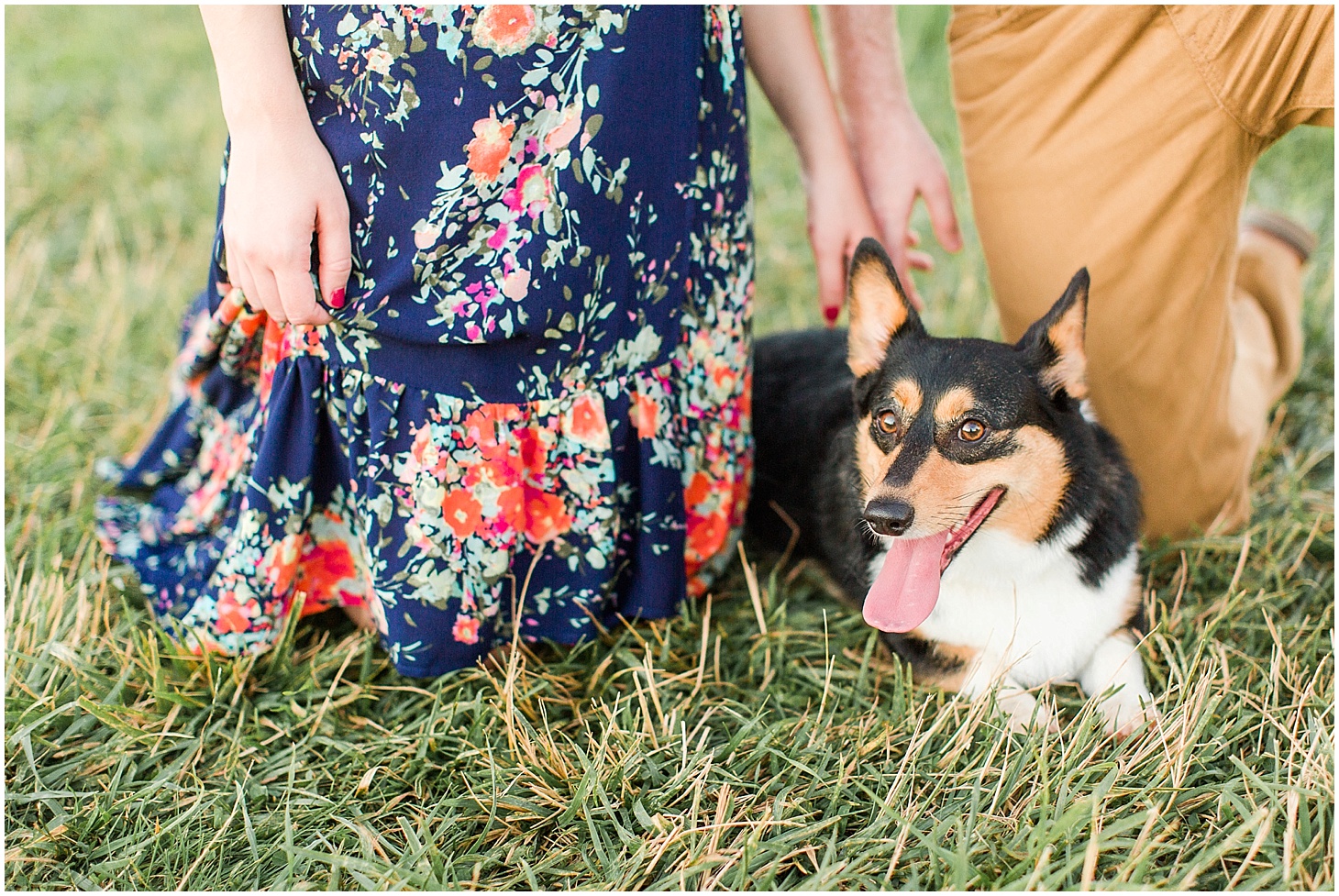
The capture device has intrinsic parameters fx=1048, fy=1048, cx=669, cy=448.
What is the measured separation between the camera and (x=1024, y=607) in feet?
6.48

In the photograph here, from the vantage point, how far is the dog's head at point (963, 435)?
178 cm

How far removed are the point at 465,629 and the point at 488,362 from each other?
56 cm

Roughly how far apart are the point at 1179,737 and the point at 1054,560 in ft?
1.20

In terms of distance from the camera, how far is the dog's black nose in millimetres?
1715

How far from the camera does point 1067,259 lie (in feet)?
7.43

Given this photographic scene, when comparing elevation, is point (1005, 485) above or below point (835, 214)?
below

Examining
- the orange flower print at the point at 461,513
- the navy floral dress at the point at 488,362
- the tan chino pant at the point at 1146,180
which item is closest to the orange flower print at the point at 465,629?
the navy floral dress at the point at 488,362

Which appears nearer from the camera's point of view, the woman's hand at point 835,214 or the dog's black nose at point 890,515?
the dog's black nose at point 890,515

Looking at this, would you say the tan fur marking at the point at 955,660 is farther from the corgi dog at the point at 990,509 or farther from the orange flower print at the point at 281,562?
the orange flower print at the point at 281,562

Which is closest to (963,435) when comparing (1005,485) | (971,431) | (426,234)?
(971,431)

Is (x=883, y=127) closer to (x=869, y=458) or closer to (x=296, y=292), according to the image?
(x=869, y=458)

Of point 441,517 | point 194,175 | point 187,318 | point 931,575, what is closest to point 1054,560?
point 931,575

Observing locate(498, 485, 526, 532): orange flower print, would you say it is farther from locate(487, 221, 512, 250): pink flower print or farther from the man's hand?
the man's hand

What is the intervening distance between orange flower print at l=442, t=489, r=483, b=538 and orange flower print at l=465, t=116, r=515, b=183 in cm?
60
